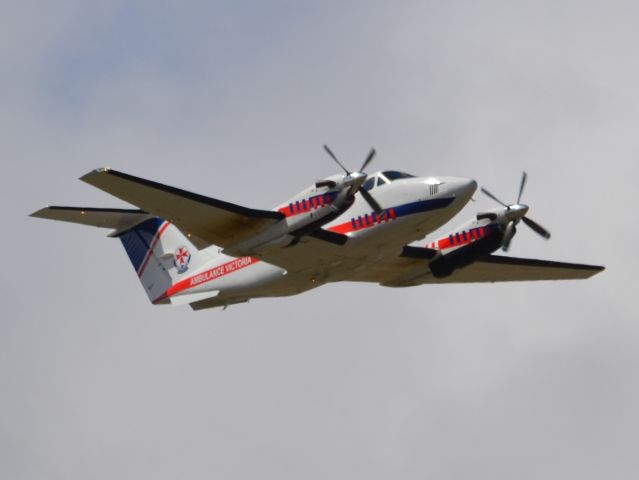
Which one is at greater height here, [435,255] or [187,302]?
[187,302]

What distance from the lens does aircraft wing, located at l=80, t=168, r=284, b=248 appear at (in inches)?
1029

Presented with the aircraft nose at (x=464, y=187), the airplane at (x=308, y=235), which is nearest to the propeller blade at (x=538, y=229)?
the airplane at (x=308, y=235)

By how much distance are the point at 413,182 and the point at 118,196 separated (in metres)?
7.34

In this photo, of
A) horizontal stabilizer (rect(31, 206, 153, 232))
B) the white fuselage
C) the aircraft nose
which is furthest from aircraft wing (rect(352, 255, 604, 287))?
horizontal stabilizer (rect(31, 206, 153, 232))

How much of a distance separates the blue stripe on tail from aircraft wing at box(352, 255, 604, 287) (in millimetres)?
6871

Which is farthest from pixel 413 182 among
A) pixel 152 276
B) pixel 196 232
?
pixel 152 276

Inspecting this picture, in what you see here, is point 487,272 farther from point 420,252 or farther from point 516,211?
point 516,211

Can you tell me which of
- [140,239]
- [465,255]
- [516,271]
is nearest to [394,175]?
[465,255]

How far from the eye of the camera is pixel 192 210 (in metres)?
27.5

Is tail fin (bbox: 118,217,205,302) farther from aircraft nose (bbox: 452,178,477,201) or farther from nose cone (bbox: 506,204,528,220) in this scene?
nose cone (bbox: 506,204,528,220)

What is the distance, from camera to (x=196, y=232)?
2830cm

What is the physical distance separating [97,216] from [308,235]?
23.6ft

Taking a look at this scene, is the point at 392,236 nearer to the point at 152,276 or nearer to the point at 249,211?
the point at 249,211

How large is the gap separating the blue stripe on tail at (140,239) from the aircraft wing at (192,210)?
5.85 m
